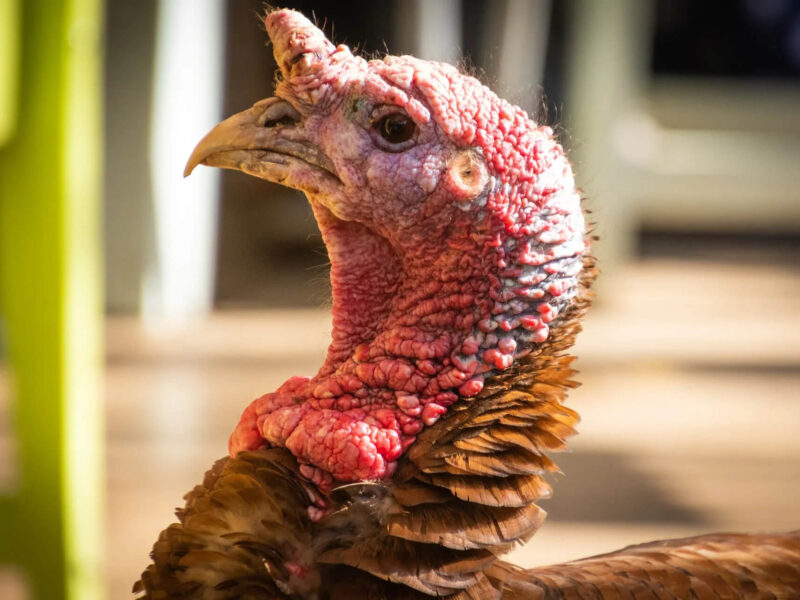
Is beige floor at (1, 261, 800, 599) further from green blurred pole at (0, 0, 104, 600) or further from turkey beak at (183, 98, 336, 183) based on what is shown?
turkey beak at (183, 98, 336, 183)

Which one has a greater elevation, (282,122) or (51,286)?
(282,122)

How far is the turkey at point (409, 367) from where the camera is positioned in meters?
0.91

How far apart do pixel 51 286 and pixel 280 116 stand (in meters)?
1.00

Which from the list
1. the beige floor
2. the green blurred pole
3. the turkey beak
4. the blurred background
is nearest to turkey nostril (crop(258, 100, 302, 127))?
the turkey beak

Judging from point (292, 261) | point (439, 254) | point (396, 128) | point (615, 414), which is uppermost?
point (396, 128)

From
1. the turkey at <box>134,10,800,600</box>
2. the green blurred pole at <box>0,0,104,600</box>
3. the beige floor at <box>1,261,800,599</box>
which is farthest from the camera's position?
the beige floor at <box>1,261,800,599</box>

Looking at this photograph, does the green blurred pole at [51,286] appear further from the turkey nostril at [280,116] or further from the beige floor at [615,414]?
the turkey nostril at [280,116]

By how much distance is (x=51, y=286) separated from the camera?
1.83m

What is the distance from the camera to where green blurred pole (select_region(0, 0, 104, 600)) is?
1732mm

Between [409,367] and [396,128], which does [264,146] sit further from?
[409,367]

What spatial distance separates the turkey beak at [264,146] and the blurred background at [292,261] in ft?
0.59

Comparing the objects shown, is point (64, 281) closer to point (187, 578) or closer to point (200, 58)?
point (187, 578)

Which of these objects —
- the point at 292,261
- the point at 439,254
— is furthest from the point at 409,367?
the point at 292,261

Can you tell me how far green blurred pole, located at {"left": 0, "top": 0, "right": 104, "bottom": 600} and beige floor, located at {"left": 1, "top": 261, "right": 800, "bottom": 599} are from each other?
452 mm
